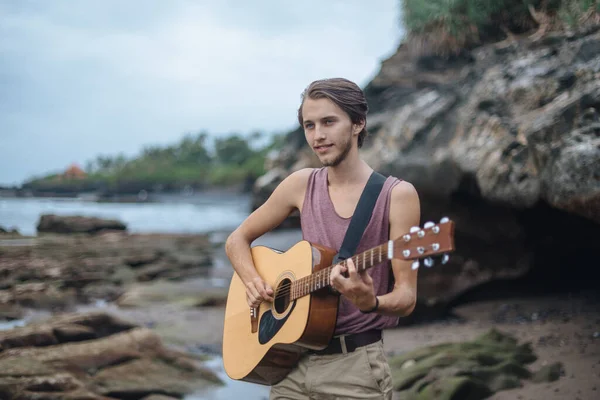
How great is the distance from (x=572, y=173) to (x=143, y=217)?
894cm

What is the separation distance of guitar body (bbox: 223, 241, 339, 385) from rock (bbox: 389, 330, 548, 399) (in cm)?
249

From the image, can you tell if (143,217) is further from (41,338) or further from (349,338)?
(349,338)

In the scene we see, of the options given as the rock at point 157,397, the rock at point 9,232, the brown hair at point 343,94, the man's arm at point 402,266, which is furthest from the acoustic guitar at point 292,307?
the rock at point 9,232

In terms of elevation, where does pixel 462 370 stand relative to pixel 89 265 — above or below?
below

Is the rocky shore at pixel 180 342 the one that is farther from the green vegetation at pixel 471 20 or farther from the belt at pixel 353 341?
the green vegetation at pixel 471 20

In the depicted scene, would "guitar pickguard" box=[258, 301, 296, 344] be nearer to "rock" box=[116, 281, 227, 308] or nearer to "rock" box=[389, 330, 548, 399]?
"rock" box=[389, 330, 548, 399]

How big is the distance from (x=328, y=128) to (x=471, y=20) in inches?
292

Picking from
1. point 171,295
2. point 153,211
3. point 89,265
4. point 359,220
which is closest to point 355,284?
point 359,220

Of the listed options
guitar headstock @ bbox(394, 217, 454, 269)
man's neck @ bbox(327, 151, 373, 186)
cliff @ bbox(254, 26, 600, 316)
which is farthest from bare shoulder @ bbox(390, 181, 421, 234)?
cliff @ bbox(254, 26, 600, 316)

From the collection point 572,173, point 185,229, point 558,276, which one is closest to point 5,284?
point 572,173

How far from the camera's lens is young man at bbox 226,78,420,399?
259 cm

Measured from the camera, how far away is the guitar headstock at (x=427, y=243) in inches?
83.0

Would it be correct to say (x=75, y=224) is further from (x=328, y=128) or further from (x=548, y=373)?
A: (x=328, y=128)

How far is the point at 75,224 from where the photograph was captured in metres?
9.49
